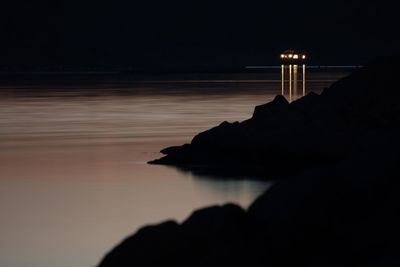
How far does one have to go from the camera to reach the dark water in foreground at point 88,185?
867 inches

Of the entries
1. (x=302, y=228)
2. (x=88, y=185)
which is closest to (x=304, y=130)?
(x=88, y=185)

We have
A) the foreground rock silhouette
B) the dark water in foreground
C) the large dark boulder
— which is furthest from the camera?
the large dark boulder

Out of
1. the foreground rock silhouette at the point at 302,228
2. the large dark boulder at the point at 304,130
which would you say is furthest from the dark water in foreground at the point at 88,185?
the foreground rock silhouette at the point at 302,228

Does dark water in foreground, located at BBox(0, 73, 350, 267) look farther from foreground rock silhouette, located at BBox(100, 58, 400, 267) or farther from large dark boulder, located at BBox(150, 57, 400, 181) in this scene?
foreground rock silhouette, located at BBox(100, 58, 400, 267)

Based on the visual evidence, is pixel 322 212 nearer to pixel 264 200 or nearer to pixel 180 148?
pixel 264 200

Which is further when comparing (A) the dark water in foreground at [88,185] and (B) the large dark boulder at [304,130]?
(B) the large dark boulder at [304,130]

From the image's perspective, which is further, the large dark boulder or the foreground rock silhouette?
the large dark boulder

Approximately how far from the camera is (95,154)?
40094mm

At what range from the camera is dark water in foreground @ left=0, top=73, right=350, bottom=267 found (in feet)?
72.2

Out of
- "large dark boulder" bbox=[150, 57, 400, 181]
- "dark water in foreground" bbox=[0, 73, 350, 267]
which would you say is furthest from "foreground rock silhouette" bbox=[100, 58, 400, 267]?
"large dark boulder" bbox=[150, 57, 400, 181]

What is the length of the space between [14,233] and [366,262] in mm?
9093

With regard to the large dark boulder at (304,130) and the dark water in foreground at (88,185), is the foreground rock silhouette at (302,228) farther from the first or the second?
the large dark boulder at (304,130)

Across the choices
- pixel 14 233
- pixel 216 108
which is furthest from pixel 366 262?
pixel 216 108

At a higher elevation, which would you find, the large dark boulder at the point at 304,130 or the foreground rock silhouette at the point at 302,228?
the large dark boulder at the point at 304,130
